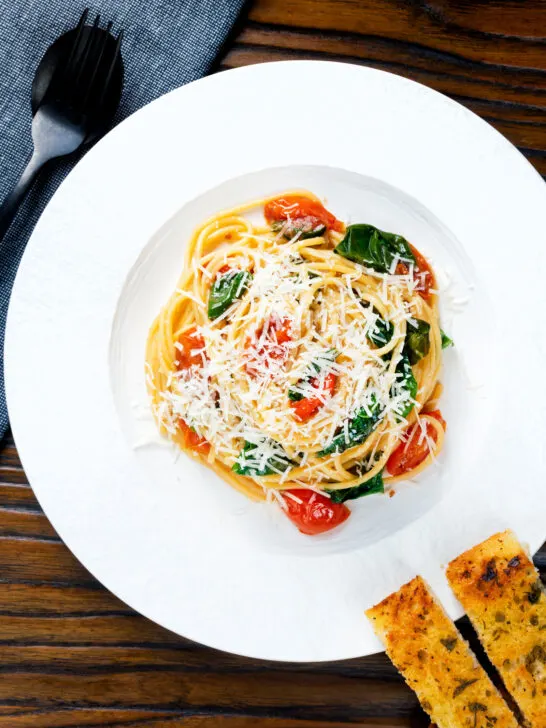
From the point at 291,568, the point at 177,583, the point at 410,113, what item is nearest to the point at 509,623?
the point at 291,568

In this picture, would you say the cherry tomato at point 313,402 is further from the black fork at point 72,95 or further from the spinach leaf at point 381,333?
the black fork at point 72,95

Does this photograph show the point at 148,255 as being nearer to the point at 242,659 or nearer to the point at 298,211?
the point at 298,211

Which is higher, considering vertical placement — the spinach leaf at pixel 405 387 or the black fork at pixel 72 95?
the black fork at pixel 72 95

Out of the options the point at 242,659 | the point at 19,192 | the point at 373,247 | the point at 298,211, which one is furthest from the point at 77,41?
the point at 242,659

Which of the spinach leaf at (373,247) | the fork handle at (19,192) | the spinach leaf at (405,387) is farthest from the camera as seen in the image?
the fork handle at (19,192)

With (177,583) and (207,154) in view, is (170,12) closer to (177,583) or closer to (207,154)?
(207,154)

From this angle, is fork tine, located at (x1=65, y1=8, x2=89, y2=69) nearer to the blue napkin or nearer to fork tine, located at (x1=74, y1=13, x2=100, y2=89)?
fork tine, located at (x1=74, y1=13, x2=100, y2=89)

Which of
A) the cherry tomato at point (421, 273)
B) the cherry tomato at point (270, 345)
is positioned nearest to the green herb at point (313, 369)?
the cherry tomato at point (270, 345)

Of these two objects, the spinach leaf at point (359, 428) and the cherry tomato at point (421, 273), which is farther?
the cherry tomato at point (421, 273)
